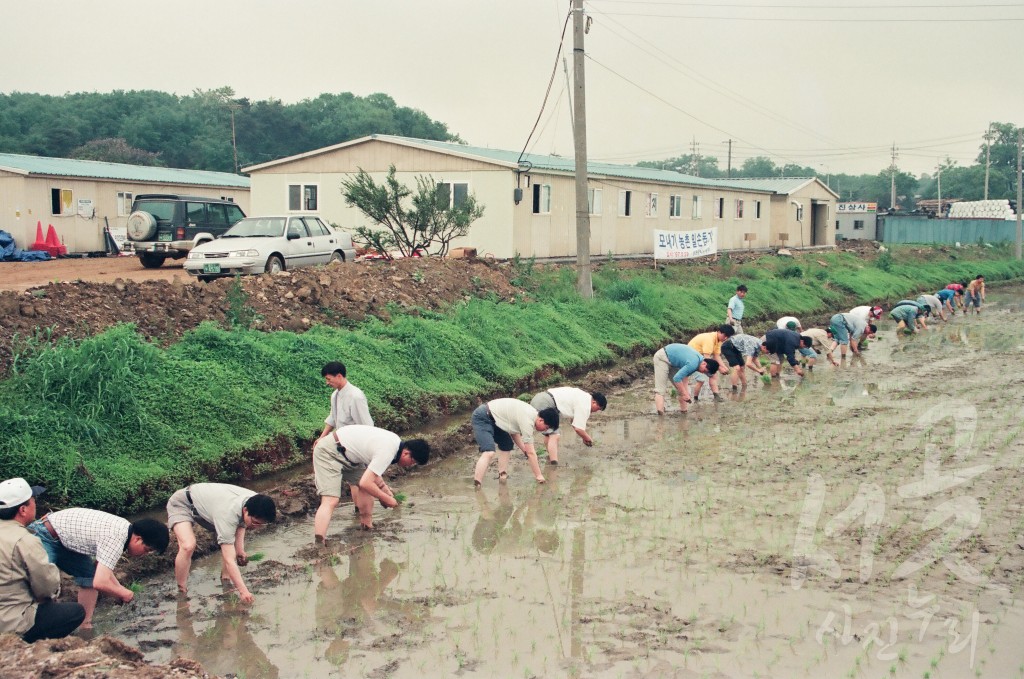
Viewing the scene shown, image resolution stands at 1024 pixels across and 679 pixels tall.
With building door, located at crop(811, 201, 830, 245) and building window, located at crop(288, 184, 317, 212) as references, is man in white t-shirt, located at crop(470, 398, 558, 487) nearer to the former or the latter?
building window, located at crop(288, 184, 317, 212)

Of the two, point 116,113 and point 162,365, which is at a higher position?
point 116,113

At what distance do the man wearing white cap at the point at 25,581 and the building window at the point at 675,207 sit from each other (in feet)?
106

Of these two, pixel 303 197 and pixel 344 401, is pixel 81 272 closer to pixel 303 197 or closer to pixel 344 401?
pixel 303 197

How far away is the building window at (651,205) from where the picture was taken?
3509 cm

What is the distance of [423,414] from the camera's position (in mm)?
14062

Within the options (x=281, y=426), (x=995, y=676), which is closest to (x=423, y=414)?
(x=281, y=426)

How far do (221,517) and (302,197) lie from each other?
76.4 ft

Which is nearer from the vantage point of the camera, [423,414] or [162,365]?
[162,365]

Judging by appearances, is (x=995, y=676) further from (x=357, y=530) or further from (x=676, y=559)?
(x=357, y=530)

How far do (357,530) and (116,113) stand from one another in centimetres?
5774

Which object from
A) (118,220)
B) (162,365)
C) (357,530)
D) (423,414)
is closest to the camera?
(357,530)

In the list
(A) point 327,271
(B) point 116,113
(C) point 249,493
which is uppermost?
(B) point 116,113

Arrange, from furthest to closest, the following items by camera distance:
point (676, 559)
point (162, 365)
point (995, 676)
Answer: point (162, 365) → point (676, 559) → point (995, 676)

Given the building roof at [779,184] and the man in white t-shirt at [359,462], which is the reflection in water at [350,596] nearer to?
the man in white t-shirt at [359,462]
